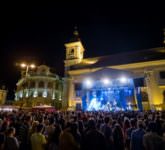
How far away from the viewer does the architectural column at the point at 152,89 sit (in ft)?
94.8

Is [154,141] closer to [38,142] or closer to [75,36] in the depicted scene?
[38,142]

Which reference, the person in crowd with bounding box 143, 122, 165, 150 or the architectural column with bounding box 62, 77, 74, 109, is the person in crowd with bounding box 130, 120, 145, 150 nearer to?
the person in crowd with bounding box 143, 122, 165, 150

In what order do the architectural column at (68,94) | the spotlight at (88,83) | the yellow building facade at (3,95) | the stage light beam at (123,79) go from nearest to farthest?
the stage light beam at (123,79), the spotlight at (88,83), the architectural column at (68,94), the yellow building facade at (3,95)

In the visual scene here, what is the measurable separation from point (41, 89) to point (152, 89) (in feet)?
96.3

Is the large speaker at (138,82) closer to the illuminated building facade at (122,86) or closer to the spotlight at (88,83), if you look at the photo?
the illuminated building facade at (122,86)

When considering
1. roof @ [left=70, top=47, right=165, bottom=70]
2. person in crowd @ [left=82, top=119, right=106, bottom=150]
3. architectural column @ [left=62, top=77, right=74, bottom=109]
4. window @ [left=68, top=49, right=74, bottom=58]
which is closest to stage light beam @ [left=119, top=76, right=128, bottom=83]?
roof @ [left=70, top=47, right=165, bottom=70]

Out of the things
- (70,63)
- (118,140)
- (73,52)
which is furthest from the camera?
(73,52)

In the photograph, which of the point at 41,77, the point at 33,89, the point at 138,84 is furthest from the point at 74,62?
the point at 138,84

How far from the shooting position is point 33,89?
43.5 meters

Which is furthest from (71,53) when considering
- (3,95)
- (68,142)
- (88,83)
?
(68,142)

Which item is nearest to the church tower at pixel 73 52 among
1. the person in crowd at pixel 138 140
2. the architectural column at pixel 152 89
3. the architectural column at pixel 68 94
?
the architectural column at pixel 68 94

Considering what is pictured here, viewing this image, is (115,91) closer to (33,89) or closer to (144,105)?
(144,105)

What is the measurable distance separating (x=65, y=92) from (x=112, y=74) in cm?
1282

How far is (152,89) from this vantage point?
29.8 metres
